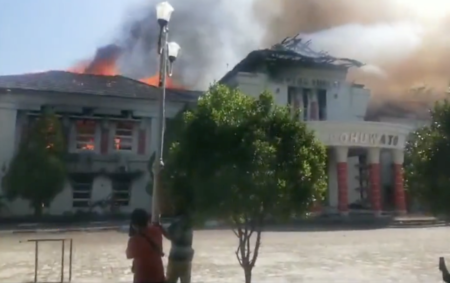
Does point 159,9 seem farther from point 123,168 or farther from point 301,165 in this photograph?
point 123,168

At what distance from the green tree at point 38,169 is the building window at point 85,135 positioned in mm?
2598

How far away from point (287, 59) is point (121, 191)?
1657 centimetres

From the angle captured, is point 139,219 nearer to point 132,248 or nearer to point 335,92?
point 132,248

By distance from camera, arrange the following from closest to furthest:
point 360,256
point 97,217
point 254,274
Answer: point 254,274
point 360,256
point 97,217

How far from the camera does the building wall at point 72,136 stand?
102 ft

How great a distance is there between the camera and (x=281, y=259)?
1523 cm

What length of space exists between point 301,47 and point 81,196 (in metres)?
23.6

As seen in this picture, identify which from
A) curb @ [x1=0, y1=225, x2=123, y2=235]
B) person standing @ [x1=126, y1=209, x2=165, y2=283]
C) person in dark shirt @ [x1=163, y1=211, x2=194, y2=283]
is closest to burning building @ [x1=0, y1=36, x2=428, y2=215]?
curb @ [x1=0, y1=225, x2=123, y2=235]

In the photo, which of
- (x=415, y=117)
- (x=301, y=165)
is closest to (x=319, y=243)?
(x=301, y=165)

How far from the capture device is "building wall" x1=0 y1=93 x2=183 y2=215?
31.1 meters

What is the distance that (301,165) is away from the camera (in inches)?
313

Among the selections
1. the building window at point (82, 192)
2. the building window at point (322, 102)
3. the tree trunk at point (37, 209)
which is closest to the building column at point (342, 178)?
the building window at point (322, 102)

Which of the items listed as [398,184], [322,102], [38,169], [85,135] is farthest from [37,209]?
[398,184]

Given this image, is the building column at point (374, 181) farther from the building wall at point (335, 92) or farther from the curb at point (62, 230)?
the curb at point (62, 230)
